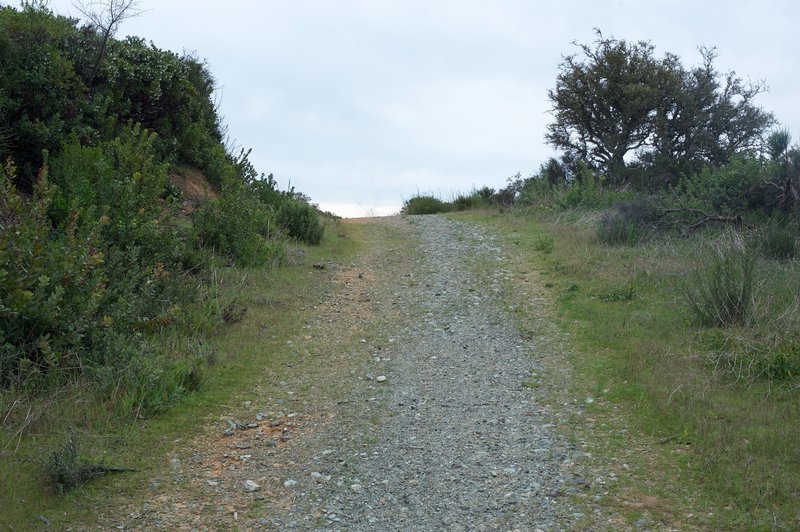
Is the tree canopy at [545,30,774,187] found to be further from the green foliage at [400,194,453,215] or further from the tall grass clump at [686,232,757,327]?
the tall grass clump at [686,232,757,327]

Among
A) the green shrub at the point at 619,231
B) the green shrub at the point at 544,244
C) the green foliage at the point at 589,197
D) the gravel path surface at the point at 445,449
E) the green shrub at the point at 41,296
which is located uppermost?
the green foliage at the point at 589,197

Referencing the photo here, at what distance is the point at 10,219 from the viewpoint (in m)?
6.53

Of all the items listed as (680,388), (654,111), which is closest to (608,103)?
(654,111)

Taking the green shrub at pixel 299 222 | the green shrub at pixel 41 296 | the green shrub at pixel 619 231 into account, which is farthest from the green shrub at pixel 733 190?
the green shrub at pixel 41 296

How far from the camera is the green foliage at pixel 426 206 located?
21750 millimetres

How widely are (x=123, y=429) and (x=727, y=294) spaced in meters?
5.81

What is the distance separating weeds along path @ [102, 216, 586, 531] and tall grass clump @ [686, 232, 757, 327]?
1.64m

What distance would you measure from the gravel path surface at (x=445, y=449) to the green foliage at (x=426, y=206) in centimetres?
1238

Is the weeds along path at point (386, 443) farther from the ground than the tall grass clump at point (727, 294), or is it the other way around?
the tall grass clump at point (727, 294)

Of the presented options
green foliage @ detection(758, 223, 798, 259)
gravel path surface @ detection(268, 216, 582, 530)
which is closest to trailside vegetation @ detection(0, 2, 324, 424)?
gravel path surface @ detection(268, 216, 582, 530)

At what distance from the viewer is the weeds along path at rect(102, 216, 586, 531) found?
16.0ft

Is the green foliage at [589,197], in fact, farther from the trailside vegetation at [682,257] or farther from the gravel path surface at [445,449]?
the gravel path surface at [445,449]

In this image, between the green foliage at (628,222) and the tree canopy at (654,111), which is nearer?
the green foliage at (628,222)

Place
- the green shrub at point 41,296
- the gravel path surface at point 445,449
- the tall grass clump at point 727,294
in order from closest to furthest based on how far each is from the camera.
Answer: the gravel path surface at point 445,449 < the green shrub at point 41,296 < the tall grass clump at point 727,294
